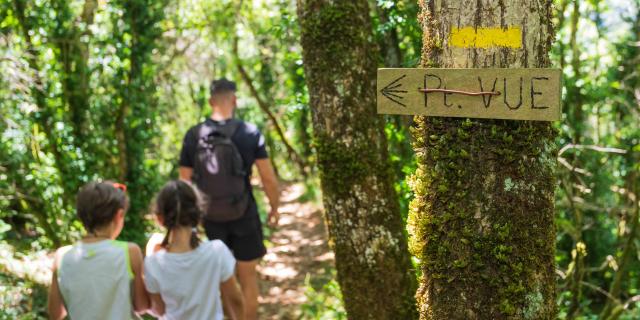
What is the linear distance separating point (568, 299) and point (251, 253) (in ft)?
9.56

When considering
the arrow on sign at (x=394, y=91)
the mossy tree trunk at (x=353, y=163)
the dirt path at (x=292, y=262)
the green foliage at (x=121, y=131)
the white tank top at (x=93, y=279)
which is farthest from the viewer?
the dirt path at (x=292, y=262)

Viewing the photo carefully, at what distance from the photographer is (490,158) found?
72.7 inches

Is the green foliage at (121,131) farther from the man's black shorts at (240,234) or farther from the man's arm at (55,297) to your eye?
the man's arm at (55,297)

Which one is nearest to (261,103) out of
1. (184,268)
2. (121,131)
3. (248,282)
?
(121,131)

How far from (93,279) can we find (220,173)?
5.57 ft

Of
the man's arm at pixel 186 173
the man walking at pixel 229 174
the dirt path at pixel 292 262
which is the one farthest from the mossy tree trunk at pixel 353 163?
Answer: the dirt path at pixel 292 262

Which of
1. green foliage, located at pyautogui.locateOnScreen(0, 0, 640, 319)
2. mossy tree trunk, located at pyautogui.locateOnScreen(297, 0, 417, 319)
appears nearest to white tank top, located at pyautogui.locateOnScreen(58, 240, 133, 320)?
mossy tree trunk, located at pyautogui.locateOnScreen(297, 0, 417, 319)

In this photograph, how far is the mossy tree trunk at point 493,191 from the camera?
183 cm

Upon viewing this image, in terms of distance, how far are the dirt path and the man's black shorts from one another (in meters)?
1.95

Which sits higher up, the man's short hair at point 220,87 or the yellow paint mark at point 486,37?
the man's short hair at point 220,87

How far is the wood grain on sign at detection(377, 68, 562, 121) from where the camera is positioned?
1726 mm

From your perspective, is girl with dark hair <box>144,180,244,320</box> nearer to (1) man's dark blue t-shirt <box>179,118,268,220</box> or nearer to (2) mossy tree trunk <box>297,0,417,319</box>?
(2) mossy tree trunk <box>297,0,417,319</box>

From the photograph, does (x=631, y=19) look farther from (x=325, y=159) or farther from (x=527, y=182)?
(x=527, y=182)

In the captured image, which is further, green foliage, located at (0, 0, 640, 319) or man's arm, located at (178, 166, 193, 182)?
green foliage, located at (0, 0, 640, 319)
